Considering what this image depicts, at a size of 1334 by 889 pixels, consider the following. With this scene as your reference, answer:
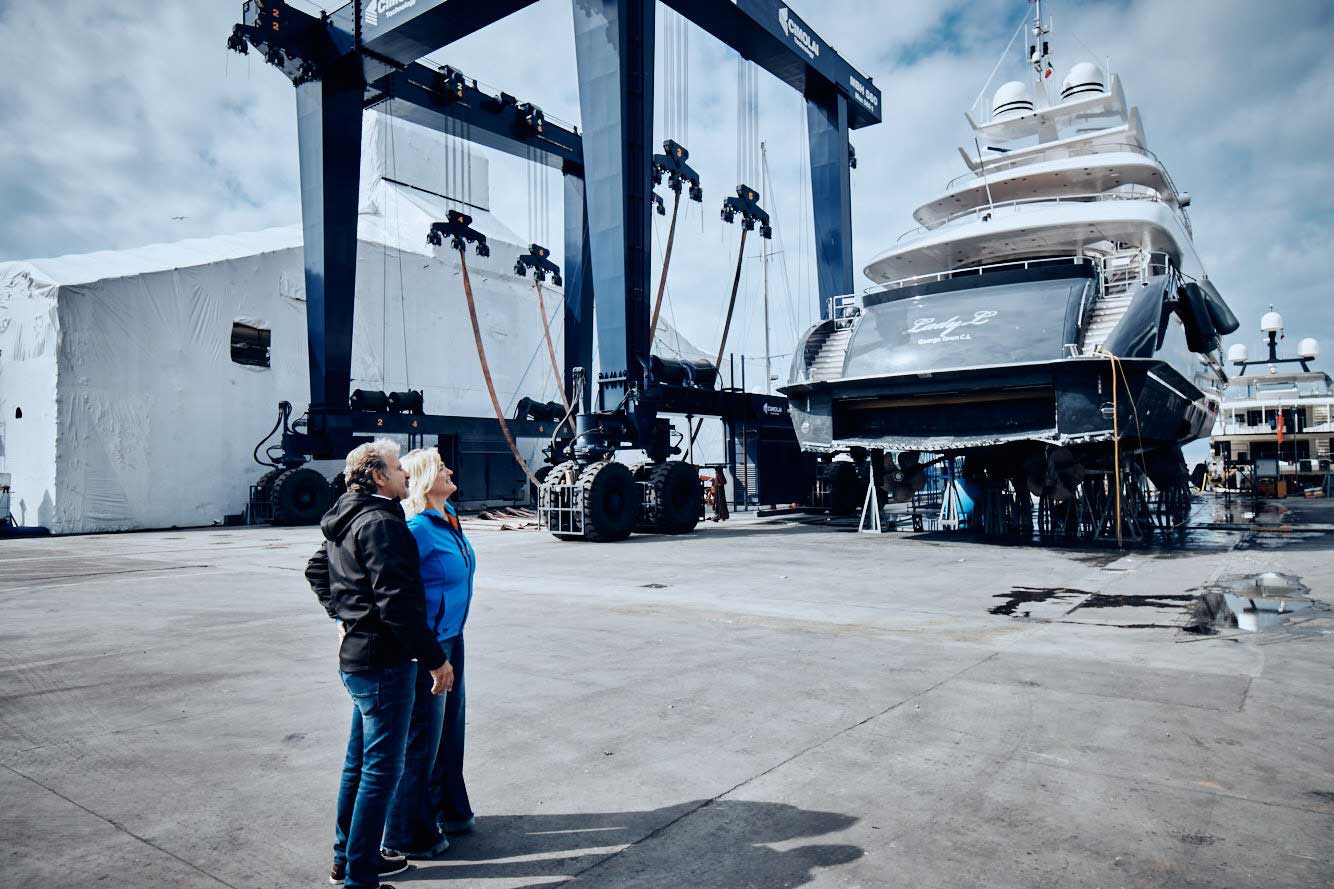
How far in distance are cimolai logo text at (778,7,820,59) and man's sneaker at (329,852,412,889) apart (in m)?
18.4

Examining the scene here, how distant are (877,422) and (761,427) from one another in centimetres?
781

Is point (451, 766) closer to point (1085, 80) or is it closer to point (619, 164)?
point (619, 164)

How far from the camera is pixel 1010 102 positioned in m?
18.8

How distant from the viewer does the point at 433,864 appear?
2.86m

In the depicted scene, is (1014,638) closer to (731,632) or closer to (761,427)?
(731,632)

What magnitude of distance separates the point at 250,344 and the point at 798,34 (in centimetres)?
1692

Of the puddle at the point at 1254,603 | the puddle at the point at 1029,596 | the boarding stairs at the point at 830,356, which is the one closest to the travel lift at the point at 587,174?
the boarding stairs at the point at 830,356

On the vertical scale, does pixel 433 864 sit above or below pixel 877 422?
below

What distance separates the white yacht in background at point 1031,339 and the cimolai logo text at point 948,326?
0.02 m

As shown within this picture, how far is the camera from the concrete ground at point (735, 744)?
2.76 meters

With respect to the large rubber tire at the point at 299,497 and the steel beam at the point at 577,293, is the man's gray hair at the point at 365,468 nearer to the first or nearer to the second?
the steel beam at the point at 577,293

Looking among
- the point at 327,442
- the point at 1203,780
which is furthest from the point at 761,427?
the point at 1203,780

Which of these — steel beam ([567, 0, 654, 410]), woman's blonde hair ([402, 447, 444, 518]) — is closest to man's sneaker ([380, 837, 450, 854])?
woman's blonde hair ([402, 447, 444, 518])

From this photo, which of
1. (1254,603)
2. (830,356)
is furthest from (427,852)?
(830,356)
